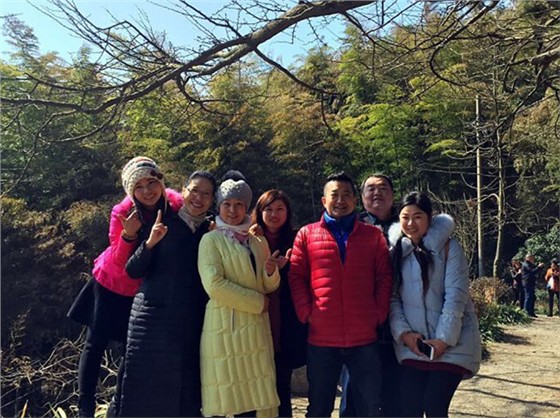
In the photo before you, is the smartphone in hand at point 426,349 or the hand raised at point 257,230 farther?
the hand raised at point 257,230

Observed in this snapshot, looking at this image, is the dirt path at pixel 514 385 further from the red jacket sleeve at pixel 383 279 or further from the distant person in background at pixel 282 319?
the red jacket sleeve at pixel 383 279

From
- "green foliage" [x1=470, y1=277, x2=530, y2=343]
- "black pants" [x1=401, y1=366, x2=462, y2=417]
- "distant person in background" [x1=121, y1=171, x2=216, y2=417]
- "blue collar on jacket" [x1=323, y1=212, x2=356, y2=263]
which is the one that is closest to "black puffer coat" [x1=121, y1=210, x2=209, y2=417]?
"distant person in background" [x1=121, y1=171, x2=216, y2=417]

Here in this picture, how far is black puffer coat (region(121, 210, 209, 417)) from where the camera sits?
198cm

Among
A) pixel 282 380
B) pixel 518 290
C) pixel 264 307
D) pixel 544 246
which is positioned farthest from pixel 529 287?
pixel 264 307

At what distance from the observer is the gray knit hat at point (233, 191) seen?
213 cm

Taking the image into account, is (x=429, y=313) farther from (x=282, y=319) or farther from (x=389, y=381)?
(x=282, y=319)

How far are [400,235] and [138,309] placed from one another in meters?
1.10

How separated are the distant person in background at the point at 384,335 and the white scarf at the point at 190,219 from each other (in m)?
0.75

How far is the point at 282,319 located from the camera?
7.56 feet

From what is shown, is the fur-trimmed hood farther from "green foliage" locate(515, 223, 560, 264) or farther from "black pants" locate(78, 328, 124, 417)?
"green foliage" locate(515, 223, 560, 264)

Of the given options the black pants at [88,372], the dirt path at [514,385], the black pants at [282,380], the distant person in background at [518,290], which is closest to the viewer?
the black pants at [88,372]

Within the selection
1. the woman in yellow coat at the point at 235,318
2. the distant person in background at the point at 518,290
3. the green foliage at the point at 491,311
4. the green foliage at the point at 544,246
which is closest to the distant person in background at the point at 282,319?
the woman in yellow coat at the point at 235,318

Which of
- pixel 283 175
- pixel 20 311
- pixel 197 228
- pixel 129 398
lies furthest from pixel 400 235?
pixel 283 175

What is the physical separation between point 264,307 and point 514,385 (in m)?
3.87
